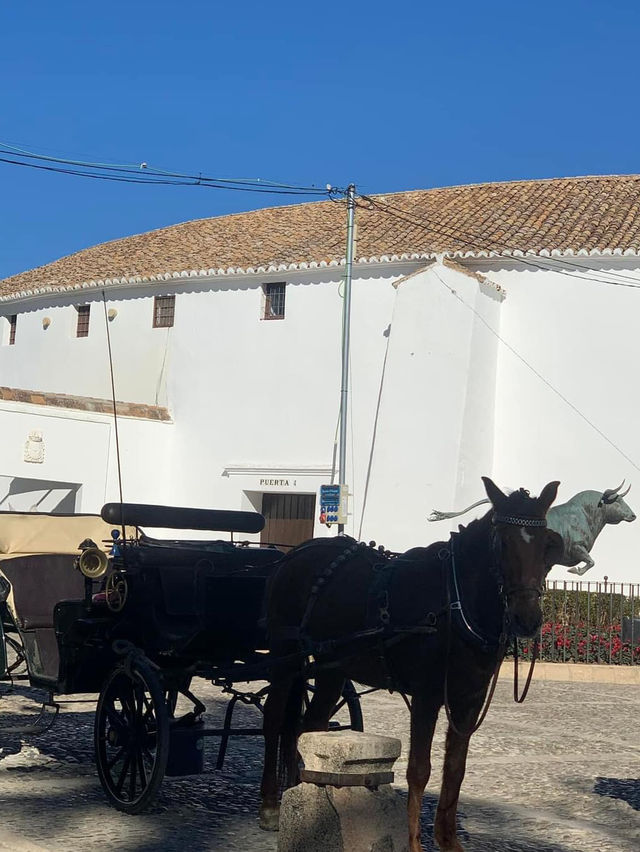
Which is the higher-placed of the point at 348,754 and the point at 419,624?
the point at 419,624

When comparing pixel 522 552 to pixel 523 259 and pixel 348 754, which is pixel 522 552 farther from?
pixel 523 259

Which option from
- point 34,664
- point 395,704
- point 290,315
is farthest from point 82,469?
point 34,664

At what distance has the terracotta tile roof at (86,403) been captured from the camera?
2419 centimetres

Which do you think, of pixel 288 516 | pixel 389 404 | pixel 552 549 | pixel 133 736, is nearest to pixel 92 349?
pixel 288 516

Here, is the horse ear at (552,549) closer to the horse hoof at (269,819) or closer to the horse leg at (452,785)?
the horse leg at (452,785)

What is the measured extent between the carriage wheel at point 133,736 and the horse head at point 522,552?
2216 millimetres

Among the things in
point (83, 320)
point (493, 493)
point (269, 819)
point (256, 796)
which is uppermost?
point (83, 320)

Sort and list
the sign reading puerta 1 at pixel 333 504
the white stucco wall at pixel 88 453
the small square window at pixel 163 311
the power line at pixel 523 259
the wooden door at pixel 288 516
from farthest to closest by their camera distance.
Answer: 1. the small square window at pixel 163 311
2. the wooden door at pixel 288 516
3. the white stucco wall at pixel 88 453
4. the power line at pixel 523 259
5. the sign reading puerta 1 at pixel 333 504

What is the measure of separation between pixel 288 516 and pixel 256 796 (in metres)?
18.7

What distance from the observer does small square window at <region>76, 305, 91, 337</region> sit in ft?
95.7

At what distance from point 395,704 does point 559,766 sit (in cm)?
365

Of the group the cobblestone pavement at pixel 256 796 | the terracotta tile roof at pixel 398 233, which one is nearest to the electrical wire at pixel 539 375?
the terracotta tile roof at pixel 398 233

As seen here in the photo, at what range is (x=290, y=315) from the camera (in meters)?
26.1

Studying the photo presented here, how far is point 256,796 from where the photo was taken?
7.38m
